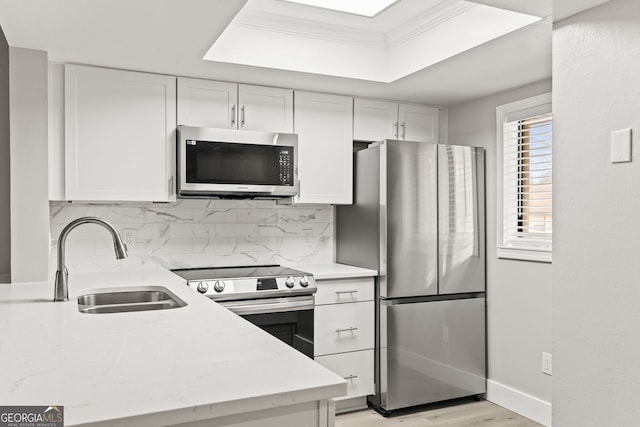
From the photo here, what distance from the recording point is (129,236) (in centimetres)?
330

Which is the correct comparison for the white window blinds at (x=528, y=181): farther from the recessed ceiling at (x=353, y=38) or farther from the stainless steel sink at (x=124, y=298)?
the stainless steel sink at (x=124, y=298)

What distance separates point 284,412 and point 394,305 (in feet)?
7.69

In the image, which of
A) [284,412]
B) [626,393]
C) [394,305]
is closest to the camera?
[284,412]

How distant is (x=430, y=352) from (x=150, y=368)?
8.46 ft

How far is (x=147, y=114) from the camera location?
308 centimetres

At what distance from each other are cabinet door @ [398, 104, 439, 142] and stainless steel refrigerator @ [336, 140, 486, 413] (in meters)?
0.48

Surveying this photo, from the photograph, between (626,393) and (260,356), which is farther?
(626,393)

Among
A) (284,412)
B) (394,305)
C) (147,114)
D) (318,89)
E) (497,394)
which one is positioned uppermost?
(318,89)

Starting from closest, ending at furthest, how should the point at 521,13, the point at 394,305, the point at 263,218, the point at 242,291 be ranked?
the point at 521,13
the point at 242,291
the point at 394,305
the point at 263,218

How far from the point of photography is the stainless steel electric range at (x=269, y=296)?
2.94 m

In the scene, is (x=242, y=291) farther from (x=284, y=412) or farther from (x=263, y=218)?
(x=284, y=412)

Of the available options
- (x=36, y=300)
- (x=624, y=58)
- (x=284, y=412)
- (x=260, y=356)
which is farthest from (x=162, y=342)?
(x=624, y=58)

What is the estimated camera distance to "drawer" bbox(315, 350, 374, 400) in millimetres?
3271

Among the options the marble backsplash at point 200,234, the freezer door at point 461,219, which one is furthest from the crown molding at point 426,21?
the marble backsplash at point 200,234
